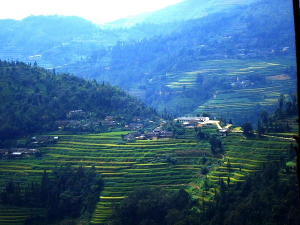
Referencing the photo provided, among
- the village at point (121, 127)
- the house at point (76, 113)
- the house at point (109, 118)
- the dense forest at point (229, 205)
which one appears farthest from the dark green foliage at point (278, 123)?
the house at point (76, 113)

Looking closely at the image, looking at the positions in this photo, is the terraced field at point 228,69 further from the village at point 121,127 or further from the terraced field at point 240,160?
the terraced field at point 240,160

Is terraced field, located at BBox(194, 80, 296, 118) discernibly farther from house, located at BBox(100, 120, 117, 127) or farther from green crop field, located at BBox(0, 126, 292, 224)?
green crop field, located at BBox(0, 126, 292, 224)

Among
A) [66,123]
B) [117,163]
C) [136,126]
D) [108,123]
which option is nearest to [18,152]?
[66,123]

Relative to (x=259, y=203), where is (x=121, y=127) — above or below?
above

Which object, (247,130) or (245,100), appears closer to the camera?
(247,130)

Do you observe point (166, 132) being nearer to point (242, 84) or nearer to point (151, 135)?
point (151, 135)

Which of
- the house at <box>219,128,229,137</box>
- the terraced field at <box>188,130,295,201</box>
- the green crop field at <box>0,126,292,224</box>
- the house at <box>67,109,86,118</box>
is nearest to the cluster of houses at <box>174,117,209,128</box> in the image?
the green crop field at <box>0,126,292,224</box>

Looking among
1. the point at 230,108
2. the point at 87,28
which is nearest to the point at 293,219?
the point at 230,108
